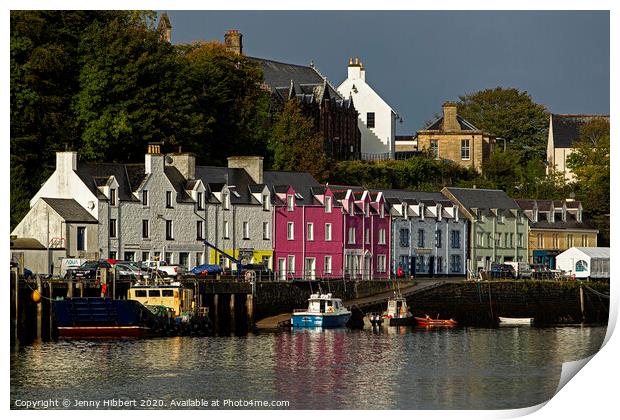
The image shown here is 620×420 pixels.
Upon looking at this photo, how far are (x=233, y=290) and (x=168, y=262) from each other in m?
5.41

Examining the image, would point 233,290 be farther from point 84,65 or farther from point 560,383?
point 560,383

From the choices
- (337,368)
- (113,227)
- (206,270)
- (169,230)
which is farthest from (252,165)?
(337,368)

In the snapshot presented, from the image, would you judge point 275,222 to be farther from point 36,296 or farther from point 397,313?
point 36,296

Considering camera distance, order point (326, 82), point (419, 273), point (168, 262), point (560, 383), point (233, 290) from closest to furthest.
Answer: point (560, 383) → point (233, 290) → point (168, 262) → point (419, 273) → point (326, 82)

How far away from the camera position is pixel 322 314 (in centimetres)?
5653

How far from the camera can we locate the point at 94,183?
194 feet

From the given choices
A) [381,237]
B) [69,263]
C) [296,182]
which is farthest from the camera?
[381,237]

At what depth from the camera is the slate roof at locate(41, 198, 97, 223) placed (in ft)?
188

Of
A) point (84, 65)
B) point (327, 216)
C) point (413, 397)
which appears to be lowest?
point (413, 397)

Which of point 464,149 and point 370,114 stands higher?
point 370,114

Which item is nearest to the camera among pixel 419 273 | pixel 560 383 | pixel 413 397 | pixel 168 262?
pixel 413 397

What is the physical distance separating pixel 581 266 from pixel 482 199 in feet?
23.0

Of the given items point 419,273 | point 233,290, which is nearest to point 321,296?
point 233,290

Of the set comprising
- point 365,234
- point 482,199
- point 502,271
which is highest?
point 482,199
